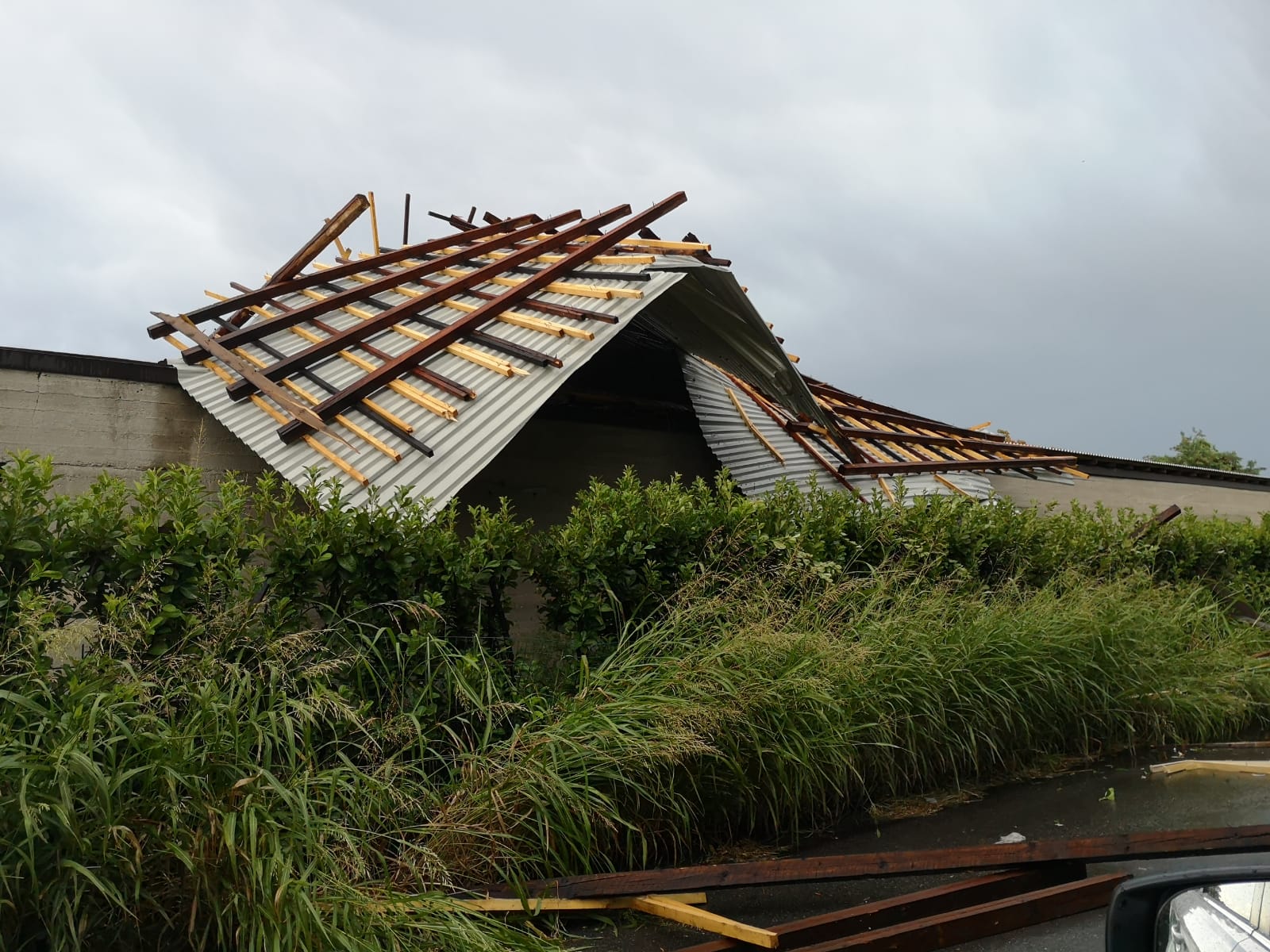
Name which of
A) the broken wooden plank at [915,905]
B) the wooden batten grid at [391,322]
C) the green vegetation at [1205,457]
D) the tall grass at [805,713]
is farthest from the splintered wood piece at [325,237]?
the green vegetation at [1205,457]

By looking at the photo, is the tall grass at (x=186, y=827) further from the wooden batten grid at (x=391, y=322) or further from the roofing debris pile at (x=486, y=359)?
the wooden batten grid at (x=391, y=322)

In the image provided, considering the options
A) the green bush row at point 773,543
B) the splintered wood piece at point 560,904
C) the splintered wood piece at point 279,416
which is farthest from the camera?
the splintered wood piece at point 279,416

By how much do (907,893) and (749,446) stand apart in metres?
6.47

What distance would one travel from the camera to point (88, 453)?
787 cm

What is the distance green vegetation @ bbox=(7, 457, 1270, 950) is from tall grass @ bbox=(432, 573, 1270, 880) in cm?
3

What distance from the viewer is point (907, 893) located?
4.65m

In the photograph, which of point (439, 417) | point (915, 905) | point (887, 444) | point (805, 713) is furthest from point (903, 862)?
point (887, 444)

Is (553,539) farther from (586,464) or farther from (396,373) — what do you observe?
(586,464)

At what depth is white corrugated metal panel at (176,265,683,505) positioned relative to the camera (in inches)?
275

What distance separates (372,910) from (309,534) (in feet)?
7.50

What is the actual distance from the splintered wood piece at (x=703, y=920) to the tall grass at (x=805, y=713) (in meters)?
0.33

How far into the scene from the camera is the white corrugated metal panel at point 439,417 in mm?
6996

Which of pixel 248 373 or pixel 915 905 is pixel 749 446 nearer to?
pixel 248 373

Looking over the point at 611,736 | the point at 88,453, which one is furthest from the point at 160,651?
the point at 88,453
